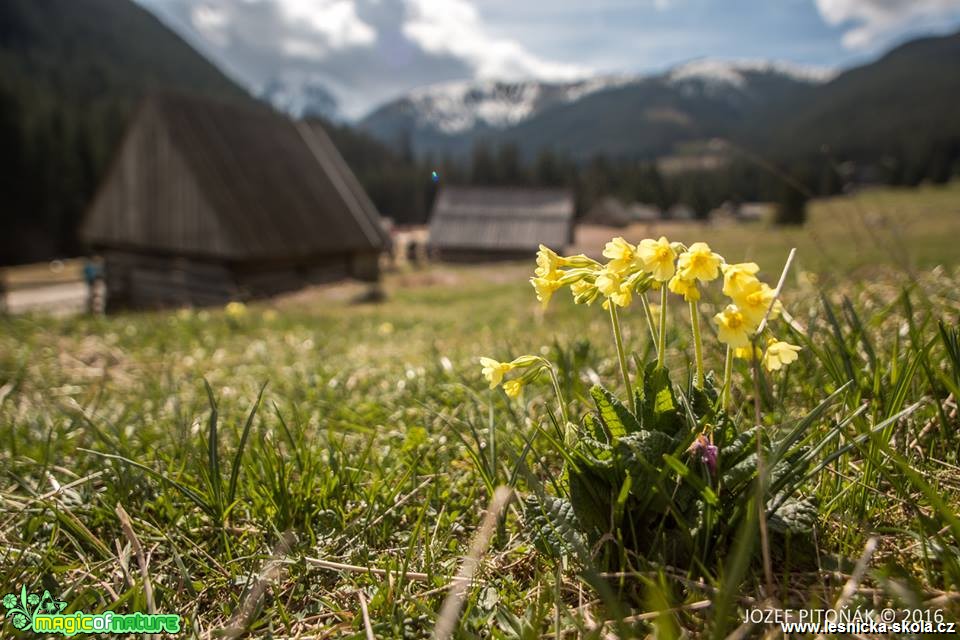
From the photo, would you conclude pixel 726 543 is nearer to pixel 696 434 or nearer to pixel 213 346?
pixel 696 434

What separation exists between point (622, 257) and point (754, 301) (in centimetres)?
32

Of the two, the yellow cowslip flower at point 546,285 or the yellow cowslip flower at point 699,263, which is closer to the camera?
the yellow cowslip flower at point 699,263

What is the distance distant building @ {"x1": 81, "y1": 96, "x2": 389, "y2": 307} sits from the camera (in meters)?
15.6

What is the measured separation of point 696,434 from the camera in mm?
1233

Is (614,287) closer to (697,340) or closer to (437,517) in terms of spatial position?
(697,340)

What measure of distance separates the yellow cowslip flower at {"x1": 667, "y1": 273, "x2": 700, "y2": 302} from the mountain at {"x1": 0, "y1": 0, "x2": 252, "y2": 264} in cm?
1895

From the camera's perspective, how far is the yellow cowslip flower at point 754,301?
3.88 ft

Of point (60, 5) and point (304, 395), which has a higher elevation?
point (60, 5)

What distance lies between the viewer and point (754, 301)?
1200 mm

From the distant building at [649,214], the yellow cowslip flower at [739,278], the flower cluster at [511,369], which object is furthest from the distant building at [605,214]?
the yellow cowslip flower at [739,278]

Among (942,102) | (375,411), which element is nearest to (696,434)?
(375,411)

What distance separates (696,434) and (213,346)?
5.59m

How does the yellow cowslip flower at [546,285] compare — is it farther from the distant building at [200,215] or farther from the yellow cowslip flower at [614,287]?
the distant building at [200,215]

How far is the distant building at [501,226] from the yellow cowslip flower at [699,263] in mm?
39300
